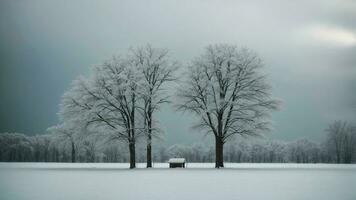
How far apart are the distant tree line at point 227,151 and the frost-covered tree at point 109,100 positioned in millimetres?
40001

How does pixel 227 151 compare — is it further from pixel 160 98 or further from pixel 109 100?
pixel 109 100

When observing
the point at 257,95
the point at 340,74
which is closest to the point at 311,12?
the point at 340,74

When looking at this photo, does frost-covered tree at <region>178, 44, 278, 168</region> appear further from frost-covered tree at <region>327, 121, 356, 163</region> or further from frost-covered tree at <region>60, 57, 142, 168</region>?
frost-covered tree at <region>327, 121, 356, 163</region>

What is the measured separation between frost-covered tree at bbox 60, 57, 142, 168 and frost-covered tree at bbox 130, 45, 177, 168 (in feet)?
4.41

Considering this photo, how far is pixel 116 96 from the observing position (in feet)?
144

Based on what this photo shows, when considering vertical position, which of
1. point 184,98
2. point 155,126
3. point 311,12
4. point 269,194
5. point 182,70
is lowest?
point 269,194

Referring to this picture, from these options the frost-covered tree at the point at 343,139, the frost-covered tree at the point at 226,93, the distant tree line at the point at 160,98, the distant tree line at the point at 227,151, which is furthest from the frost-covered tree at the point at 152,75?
the frost-covered tree at the point at 343,139

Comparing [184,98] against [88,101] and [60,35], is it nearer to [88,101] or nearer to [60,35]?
[88,101]

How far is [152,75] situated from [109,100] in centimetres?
610

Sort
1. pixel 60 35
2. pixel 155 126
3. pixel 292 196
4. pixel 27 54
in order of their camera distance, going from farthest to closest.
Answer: pixel 155 126 → pixel 60 35 → pixel 27 54 → pixel 292 196

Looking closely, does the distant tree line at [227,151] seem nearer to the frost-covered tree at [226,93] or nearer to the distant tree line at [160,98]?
the distant tree line at [160,98]

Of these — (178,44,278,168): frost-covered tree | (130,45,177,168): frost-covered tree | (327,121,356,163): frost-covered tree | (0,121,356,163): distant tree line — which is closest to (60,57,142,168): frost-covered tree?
(130,45,177,168): frost-covered tree

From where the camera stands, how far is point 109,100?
43.9 m

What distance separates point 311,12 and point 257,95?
12332 millimetres
